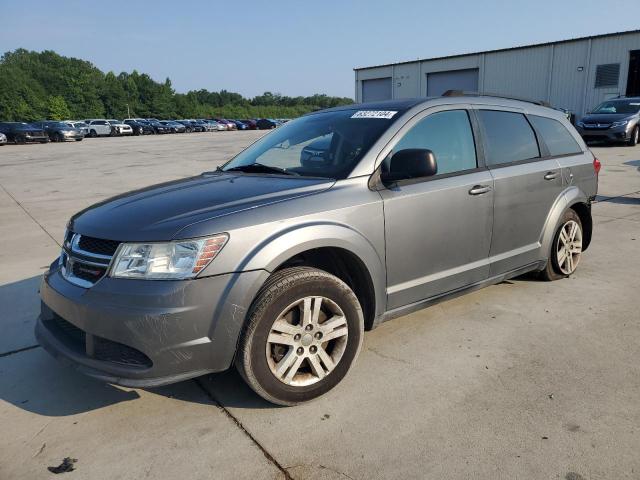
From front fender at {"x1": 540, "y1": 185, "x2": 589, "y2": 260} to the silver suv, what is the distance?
0.27 feet

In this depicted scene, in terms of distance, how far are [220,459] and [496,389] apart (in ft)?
5.14

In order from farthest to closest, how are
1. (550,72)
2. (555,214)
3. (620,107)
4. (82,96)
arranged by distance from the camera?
(82,96), (550,72), (620,107), (555,214)

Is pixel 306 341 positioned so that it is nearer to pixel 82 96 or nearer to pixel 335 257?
pixel 335 257

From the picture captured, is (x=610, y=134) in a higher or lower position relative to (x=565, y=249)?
lower

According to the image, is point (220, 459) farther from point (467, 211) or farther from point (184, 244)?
point (467, 211)

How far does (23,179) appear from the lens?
14.3 m

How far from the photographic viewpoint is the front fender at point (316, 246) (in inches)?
102

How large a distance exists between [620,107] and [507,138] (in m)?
18.0

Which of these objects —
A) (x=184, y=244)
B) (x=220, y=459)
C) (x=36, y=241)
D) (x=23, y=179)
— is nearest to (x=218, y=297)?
(x=184, y=244)

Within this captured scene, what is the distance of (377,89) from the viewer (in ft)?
143

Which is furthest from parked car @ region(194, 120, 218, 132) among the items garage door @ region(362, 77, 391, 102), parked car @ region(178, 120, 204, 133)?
garage door @ region(362, 77, 391, 102)

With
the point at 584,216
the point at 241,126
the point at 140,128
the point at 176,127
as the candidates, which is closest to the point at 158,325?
the point at 584,216

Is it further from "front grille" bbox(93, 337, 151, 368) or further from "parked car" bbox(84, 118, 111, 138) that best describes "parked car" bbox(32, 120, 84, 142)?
"front grille" bbox(93, 337, 151, 368)

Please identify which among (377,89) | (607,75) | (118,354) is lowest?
(118,354)
